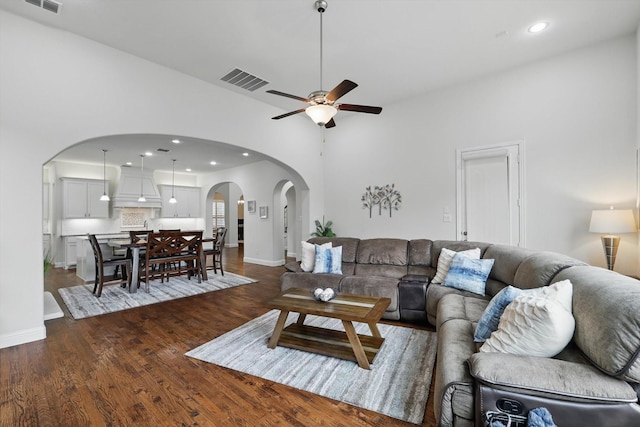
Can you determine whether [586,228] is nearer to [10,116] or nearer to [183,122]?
[183,122]

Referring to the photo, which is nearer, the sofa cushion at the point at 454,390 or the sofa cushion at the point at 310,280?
the sofa cushion at the point at 454,390

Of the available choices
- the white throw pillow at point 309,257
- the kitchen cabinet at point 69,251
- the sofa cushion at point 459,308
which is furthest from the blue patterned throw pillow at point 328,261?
the kitchen cabinet at point 69,251

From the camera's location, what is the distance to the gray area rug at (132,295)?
13.5ft

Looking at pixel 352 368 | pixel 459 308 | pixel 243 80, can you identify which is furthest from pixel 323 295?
pixel 243 80

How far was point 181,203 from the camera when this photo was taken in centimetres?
981

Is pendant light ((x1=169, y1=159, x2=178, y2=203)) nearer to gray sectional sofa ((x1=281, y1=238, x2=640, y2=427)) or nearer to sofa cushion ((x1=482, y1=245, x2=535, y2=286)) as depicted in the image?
sofa cushion ((x1=482, y1=245, x2=535, y2=286))

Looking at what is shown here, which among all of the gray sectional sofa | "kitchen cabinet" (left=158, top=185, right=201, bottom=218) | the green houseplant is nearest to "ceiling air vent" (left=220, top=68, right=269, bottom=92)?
the green houseplant

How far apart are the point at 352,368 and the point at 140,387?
5.48 ft

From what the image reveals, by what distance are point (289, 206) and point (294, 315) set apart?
6386mm

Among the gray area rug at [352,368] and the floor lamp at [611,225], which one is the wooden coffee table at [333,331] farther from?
the floor lamp at [611,225]

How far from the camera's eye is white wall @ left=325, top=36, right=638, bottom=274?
3.54 metres

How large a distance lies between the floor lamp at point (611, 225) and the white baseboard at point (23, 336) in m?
6.28

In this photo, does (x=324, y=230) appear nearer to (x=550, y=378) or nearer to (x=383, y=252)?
(x=383, y=252)

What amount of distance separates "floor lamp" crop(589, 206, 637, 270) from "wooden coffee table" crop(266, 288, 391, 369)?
2682 millimetres
